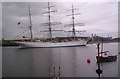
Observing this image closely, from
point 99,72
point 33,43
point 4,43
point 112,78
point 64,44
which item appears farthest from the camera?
point 4,43

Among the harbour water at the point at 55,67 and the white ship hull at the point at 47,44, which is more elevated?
the white ship hull at the point at 47,44

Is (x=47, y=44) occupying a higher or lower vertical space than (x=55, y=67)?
higher

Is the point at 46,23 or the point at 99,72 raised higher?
the point at 46,23


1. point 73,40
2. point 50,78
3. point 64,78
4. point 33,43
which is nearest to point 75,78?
point 64,78

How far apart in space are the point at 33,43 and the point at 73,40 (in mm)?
25443

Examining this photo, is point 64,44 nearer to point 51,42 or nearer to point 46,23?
point 51,42

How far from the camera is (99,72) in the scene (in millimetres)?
18281

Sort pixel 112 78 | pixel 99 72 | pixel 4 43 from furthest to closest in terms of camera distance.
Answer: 1. pixel 4 43
2. pixel 99 72
3. pixel 112 78

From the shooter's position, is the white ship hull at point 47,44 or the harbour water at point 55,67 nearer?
the harbour water at point 55,67

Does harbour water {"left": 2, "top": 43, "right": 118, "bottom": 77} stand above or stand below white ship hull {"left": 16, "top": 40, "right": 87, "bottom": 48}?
below

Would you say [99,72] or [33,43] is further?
[33,43]

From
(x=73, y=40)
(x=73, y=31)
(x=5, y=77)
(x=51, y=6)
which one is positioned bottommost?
(x=5, y=77)

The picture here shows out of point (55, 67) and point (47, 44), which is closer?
point (55, 67)

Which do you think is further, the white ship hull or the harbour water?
the white ship hull
